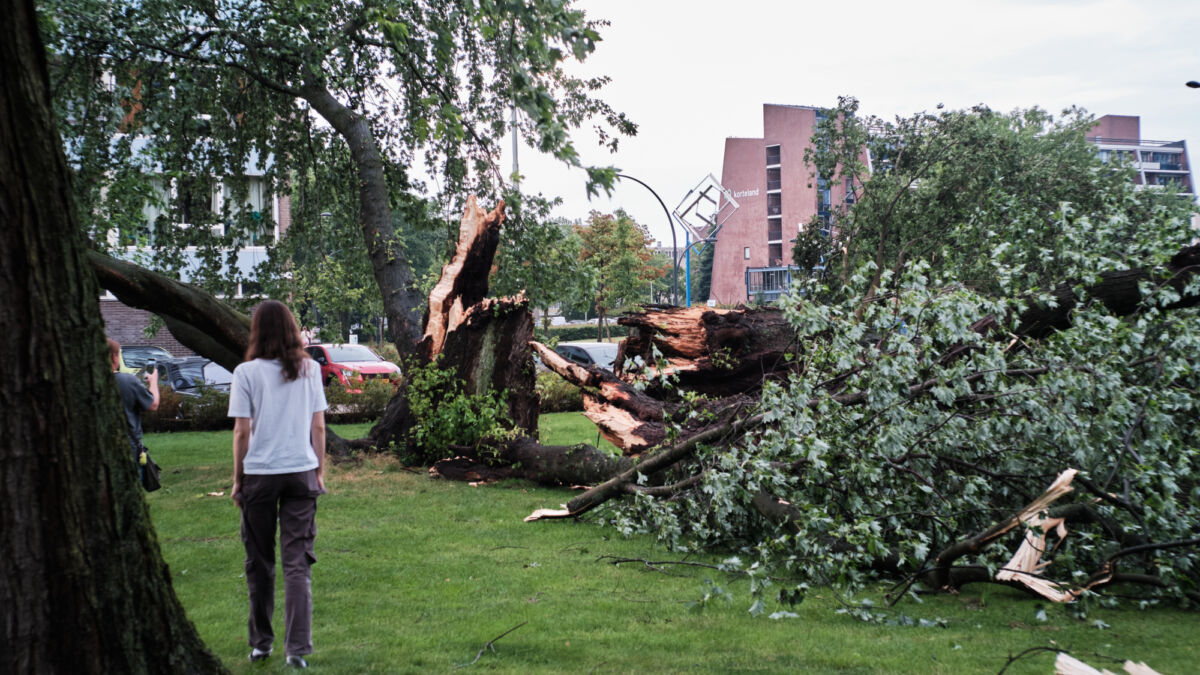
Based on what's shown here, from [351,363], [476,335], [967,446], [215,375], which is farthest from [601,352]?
[967,446]

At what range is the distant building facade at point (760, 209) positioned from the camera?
240 feet

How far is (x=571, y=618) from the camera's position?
4820 mm

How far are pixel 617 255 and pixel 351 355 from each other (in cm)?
2202

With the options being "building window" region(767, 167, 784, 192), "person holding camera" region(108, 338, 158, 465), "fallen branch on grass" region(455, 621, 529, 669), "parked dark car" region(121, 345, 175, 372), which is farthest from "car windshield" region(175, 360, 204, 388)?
"building window" region(767, 167, 784, 192)

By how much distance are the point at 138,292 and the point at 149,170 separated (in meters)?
3.30

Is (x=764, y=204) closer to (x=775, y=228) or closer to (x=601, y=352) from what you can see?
(x=775, y=228)

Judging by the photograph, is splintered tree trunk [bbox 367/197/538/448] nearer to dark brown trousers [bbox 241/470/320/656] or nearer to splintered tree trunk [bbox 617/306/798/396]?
splintered tree trunk [bbox 617/306/798/396]

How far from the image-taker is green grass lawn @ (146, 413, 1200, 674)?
4.10 m

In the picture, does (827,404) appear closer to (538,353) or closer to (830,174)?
(538,353)

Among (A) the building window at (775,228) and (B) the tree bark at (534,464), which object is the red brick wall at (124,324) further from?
(A) the building window at (775,228)

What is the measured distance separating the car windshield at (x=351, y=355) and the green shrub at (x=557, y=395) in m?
5.63

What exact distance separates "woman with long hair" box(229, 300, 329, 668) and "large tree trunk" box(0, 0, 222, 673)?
3.54ft

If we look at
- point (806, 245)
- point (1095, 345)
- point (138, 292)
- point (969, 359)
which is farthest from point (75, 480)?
point (806, 245)

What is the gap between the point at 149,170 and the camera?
37.2 ft
